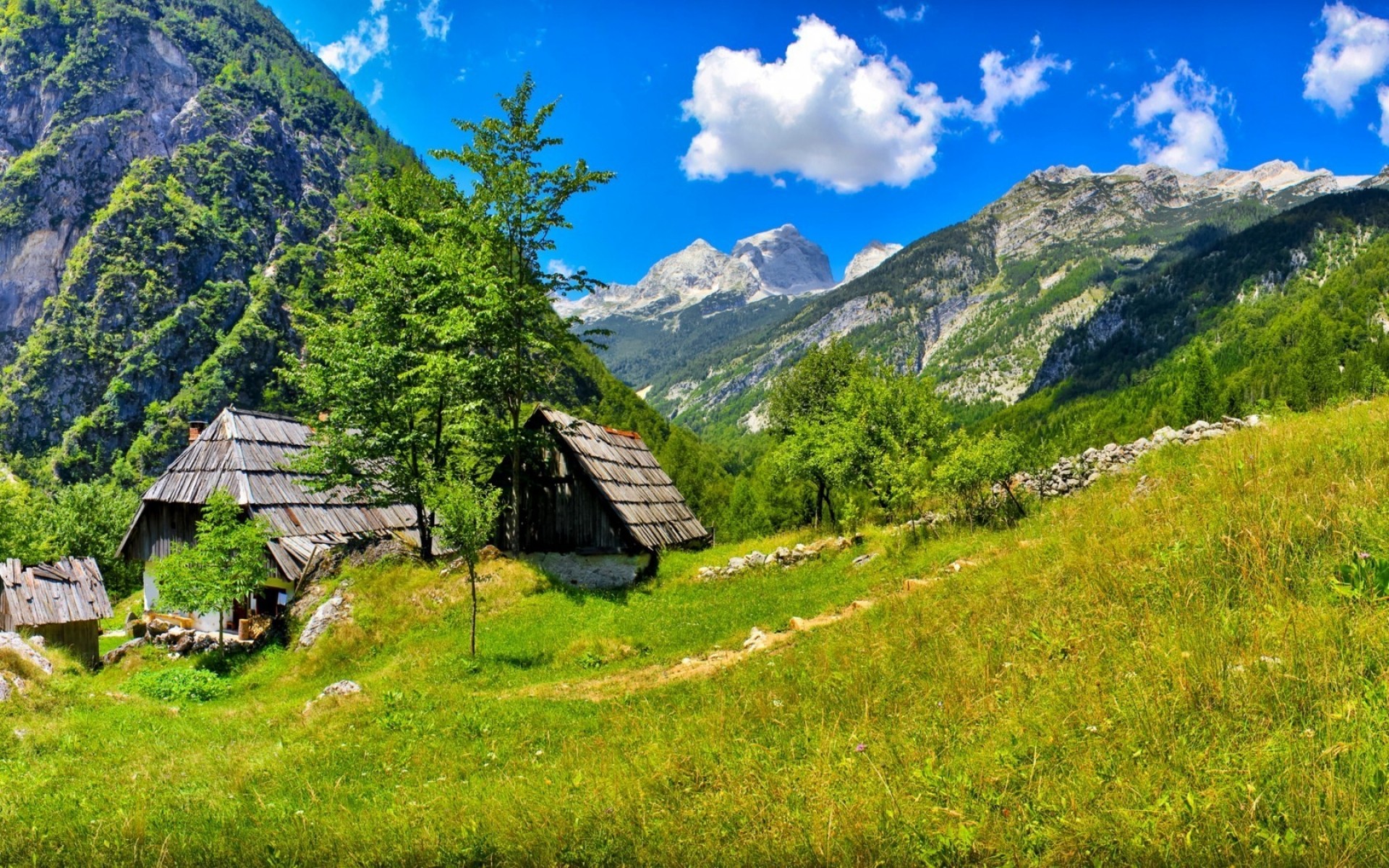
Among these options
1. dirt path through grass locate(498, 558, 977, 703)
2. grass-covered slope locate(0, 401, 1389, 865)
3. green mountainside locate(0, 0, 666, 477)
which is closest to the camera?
grass-covered slope locate(0, 401, 1389, 865)

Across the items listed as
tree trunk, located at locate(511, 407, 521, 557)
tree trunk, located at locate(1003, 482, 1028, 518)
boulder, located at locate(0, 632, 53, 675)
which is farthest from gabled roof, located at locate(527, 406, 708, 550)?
boulder, located at locate(0, 632, 53, 675)

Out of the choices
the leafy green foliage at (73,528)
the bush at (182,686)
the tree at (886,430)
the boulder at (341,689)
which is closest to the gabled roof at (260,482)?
the bush at (182,686)

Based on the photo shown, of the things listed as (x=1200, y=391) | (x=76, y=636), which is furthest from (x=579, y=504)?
(x=1200, y=391)

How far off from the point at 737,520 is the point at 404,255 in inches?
1788

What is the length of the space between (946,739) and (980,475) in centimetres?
1510

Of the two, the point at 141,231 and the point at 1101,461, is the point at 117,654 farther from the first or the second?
the point at 141,231

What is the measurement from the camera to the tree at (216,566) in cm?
1956

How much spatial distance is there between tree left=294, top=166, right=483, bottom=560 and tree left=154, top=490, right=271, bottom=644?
272 cm

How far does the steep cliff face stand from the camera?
119625mm

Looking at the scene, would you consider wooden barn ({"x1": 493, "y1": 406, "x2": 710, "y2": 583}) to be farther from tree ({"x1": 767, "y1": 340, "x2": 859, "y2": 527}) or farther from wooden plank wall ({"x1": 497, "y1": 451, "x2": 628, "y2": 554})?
tree ({"x1": 767, "y1": 340, "x2": 859, "y2": 527})

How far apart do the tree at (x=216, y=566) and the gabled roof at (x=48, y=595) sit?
15.5ft

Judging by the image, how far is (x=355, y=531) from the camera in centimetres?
2858

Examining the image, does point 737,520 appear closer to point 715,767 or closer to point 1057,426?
A: point 715,767

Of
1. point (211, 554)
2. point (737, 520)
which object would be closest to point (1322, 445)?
point (211, 554)
